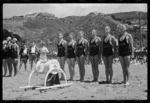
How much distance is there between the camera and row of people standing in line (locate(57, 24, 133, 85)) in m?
7.79

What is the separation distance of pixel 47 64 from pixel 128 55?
2.37m

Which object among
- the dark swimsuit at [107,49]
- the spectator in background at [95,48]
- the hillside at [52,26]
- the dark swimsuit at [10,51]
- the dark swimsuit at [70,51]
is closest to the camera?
the dark swimsuit at [107,49]

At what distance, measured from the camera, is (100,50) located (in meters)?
8.60

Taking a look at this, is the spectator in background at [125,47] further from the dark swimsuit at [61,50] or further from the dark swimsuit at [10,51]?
the dark swimsuit at [10,51]

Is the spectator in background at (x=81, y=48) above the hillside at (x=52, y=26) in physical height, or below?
below

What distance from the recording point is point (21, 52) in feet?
45.3

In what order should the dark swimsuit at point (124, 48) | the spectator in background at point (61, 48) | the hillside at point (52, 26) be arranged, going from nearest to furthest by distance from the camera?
1. the dark swimsuit at point (124, 48)
2. the spectator in background at point (61, 48)
3. the hillside at point (52, 26)

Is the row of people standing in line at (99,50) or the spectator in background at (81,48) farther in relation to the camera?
the spectator in background at (81,48)

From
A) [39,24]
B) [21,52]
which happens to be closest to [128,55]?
[21,52]

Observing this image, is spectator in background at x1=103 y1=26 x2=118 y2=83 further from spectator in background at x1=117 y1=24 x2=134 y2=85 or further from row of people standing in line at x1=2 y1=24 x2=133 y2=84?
spectator in background at x1=117 y1=24 x2=134 y2=85

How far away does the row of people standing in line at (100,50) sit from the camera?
307 inches

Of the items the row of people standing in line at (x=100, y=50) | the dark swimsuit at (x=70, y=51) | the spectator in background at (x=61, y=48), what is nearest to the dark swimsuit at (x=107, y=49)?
the row of people standing in line at (x=100, y=50)

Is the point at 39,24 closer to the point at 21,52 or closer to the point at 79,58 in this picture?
the point at 21,52

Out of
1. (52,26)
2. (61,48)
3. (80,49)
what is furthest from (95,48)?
(52,26)
